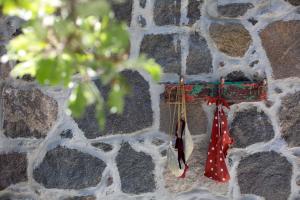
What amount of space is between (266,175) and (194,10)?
823mm

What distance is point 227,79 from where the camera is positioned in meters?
2.33

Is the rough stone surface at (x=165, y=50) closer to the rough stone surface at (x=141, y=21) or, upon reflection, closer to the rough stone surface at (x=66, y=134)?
the rough stone surface at (x=141, y=21)

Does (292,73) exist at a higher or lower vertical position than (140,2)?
lower

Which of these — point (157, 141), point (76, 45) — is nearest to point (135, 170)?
point (157, 141)

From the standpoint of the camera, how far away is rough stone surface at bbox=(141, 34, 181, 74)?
2303 mm

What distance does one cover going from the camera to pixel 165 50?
2314 mm

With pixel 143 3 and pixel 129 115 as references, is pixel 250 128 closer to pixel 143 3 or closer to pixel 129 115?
pixel 129 115

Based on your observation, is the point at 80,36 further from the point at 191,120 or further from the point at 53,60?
the point at 191,120

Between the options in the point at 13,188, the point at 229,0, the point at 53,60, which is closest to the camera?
the point at 53,60

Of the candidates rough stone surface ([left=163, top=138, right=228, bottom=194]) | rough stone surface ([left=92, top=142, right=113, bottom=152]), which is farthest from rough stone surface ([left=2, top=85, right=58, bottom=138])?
rough stone surface ([left=163, top=138, right=228, bottom=194])

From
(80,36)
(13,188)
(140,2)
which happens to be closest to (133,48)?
(140,2)

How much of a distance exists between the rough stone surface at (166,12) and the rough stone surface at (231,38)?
16 cm

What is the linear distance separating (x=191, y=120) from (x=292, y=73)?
493 millimetres

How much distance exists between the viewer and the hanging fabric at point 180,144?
2.32m
